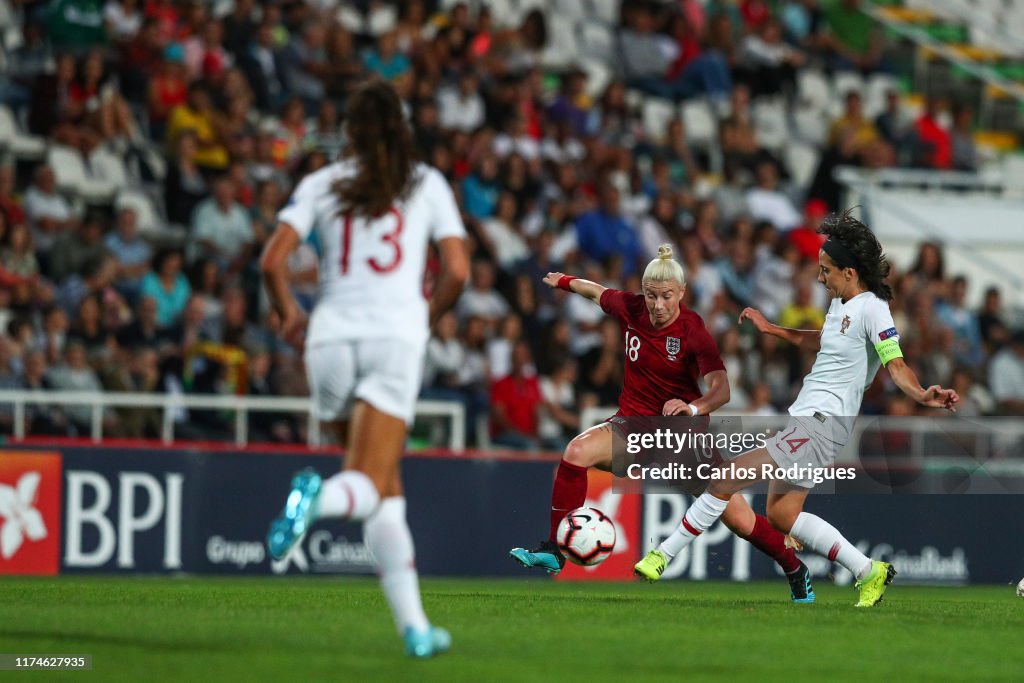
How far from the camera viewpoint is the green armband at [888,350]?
9773 mm

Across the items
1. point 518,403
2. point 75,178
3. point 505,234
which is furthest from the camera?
point 505,234

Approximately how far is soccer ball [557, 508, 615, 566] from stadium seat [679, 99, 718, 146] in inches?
531

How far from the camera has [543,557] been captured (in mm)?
10367

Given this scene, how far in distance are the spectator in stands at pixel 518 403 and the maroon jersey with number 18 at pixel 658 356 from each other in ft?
20.1

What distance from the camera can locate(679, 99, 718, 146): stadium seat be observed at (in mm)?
23250

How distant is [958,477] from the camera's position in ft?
57.5

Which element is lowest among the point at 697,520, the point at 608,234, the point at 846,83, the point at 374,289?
the point at 697,520

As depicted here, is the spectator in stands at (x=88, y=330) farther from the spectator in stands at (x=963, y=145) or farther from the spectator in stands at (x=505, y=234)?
the spectator in stands at (x=963, y=145)

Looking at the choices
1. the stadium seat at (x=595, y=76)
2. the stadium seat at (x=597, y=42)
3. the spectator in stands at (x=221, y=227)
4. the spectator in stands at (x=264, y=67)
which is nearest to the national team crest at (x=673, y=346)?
the spectator in stands at (x=221, y=227)

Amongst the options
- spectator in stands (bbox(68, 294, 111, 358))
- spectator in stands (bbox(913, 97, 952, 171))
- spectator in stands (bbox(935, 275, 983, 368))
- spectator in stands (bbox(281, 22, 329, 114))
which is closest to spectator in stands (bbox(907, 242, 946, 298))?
spectator in stands (bbox(935, 275, 983, 368))

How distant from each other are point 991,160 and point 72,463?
15.8 meters

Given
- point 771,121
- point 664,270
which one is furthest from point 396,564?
point 771,121

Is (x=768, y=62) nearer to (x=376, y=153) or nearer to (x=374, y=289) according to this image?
(x=376, y=153)

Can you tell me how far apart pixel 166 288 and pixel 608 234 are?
5.42 meters
